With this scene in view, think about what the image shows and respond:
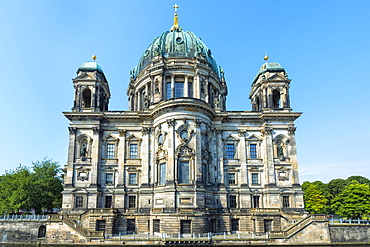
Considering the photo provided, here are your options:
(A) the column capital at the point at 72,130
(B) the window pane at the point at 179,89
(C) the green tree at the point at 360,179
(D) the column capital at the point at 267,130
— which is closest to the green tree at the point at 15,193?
(A) the column capital at the point at 72,130

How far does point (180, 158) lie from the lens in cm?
3762

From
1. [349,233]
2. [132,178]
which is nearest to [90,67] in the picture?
[132,178]

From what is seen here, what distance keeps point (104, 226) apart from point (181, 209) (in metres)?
10.6

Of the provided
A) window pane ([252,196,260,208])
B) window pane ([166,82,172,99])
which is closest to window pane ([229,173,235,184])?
window pane ([252,196,260,208])

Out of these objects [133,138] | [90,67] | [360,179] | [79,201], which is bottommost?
[79,201]

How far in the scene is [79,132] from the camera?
4150cm

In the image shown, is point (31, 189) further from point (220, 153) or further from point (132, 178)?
point (220, 153)

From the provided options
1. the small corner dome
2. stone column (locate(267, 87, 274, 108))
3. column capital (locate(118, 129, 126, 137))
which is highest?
the small corner dome

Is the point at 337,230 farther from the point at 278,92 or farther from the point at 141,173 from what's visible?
the point at 141,173

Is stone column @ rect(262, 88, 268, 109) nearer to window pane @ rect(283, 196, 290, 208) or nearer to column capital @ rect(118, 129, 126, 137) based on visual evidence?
window pane @ rect(283, 196, 290, 208)

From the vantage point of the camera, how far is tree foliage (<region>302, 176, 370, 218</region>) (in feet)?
156

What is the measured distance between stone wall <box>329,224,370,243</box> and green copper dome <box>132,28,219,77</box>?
103 ft

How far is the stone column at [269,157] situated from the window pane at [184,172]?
12.7 meters

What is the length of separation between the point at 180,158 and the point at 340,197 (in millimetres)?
38694
